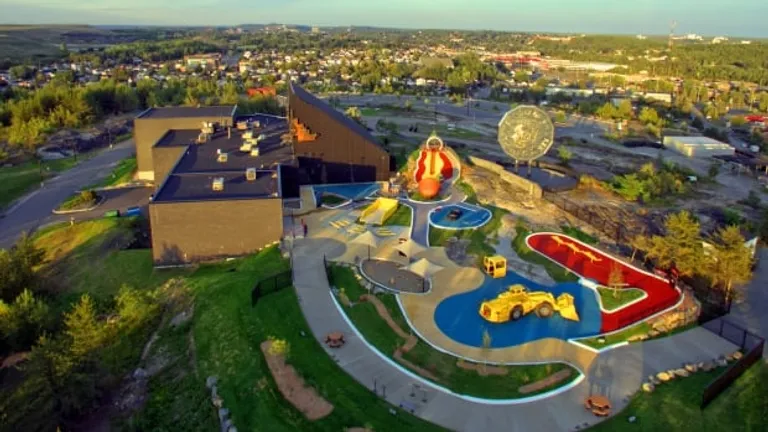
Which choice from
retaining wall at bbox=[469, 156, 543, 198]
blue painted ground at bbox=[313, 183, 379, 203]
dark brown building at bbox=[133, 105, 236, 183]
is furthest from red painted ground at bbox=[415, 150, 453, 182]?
dark brown building at bbox=[133, 105, 236, 183]

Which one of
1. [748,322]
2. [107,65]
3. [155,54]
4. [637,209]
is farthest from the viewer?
A: [155,54]

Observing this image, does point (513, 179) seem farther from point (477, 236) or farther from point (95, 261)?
point (95, 261)

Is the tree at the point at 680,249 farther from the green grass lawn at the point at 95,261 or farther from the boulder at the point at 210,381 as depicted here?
the green grass lawn at the point at 95,261

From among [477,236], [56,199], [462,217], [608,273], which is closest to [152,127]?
[56,199]

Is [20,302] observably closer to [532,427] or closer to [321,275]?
[321,275]

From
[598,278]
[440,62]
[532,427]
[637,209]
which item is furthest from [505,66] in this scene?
[532,427]

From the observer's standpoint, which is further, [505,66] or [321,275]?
[505,66]
